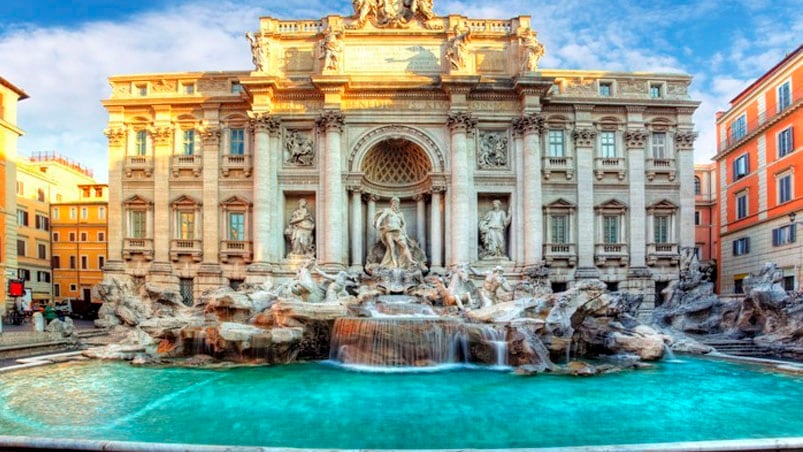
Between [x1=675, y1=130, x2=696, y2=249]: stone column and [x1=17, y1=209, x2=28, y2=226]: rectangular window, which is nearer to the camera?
[x1=675, y1=130, x2=696, y2=249]: stone column

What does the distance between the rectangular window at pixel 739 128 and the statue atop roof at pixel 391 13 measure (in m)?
20.4

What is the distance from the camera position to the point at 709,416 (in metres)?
10.5

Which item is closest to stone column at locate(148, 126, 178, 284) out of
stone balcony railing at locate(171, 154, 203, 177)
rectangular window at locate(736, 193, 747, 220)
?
stone balcony railing at locate(171, 154, 203, 177)

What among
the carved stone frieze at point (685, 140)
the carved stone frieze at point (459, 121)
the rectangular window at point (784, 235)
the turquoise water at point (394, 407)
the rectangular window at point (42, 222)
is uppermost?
the carved stone frieze at point (459, 121)

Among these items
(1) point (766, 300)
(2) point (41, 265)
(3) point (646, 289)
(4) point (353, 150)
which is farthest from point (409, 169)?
(2) point (41, 265)

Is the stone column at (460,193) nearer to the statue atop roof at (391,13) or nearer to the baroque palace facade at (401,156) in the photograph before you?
the baroque palace facade at (401,156)

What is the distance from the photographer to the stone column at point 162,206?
26672mm

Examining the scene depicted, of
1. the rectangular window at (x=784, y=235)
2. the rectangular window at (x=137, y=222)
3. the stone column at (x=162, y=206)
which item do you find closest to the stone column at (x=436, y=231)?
the stone column at (x=162, y=206)

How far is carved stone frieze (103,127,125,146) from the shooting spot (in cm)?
2778

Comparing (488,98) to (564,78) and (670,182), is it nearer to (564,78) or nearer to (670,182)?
(564,78)

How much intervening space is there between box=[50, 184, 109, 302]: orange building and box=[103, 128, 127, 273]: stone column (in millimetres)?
20094

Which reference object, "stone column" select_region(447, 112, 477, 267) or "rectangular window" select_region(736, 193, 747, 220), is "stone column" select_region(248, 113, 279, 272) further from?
"rectangular window" select_region(736, 193, 747, 220)

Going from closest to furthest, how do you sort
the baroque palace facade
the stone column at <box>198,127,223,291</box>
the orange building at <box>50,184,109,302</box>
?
the baroque palace facade, the stone column at <box>198,127,223,291</box>, the orange building at <box>50,184,109,302</box>

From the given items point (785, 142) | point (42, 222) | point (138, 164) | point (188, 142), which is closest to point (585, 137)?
point (785, 142)
